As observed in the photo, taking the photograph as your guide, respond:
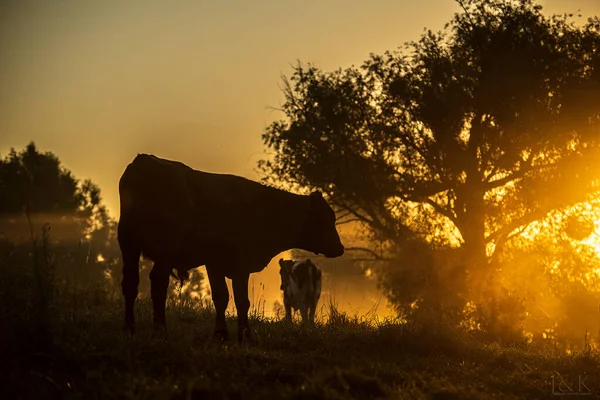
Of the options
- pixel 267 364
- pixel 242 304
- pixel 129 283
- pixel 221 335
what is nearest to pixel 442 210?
pixel 242 304

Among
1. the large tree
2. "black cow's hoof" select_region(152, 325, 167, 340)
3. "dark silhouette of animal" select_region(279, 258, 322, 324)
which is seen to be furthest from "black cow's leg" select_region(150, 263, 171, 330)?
the large tree

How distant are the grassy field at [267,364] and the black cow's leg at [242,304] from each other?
9.8 inches

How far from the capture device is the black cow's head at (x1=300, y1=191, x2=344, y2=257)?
1394 centimetres

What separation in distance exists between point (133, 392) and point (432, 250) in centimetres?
2274

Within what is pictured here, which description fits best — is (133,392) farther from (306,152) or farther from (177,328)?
(306,152)

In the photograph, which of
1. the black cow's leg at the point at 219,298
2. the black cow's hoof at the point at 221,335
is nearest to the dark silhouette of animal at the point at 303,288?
the black cow's leg at the point at 219,298

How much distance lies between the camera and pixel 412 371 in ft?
30.2

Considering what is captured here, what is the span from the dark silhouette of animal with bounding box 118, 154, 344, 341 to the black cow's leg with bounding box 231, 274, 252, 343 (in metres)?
0.02

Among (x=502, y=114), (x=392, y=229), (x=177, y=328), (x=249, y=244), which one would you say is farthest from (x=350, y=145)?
(x=177, y=328)

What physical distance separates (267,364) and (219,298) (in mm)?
3154

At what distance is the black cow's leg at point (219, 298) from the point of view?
1103cm

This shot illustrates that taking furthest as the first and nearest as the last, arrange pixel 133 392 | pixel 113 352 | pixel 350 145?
1. pixel 350 145
2. pixel 113 352
3. pixel 133 392

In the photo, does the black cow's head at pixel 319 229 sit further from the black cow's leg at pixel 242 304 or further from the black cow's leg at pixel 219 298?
the black cow's leg at pixel 219 298

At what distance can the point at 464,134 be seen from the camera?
92.8 ft
